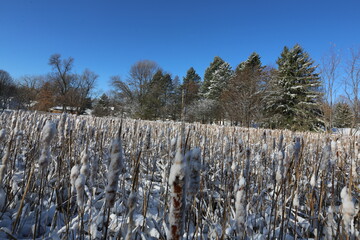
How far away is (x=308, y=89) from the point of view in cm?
1955

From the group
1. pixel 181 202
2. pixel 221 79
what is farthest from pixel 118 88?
pixel 181 202

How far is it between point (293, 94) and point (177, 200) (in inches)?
881

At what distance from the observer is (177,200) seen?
0.51 metres

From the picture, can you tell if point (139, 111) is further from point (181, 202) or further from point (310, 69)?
point (181, 202)

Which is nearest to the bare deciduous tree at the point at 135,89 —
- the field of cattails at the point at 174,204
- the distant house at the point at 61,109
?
the distant house at the point at 61,109

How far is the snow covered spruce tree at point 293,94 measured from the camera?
60.8ft

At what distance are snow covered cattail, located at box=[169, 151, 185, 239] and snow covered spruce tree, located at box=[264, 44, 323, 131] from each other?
64.6 feet

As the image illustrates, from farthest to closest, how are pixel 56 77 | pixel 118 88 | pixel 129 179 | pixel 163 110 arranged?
pixel 56 77, pixel 118 88, pixel 163 110, pixel 129 179

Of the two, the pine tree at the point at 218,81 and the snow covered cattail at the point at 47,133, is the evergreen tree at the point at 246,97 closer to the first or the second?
the pine tree at the point at 218,81

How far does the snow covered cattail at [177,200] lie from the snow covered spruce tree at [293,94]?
19.7 metres

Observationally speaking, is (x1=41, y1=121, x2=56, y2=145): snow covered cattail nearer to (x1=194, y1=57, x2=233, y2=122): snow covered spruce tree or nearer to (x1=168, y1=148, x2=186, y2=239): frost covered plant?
(x1=168, y1=148, x2=186, y2=239): frost covered plant

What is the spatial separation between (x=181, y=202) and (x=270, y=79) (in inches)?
817

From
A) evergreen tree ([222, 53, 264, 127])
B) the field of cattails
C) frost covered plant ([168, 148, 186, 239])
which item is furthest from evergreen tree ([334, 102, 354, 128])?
frost covered plant ([168, 148, 186, 239])

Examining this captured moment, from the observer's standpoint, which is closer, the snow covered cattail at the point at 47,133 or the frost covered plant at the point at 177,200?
the frost covered plant at the point at 177,200
